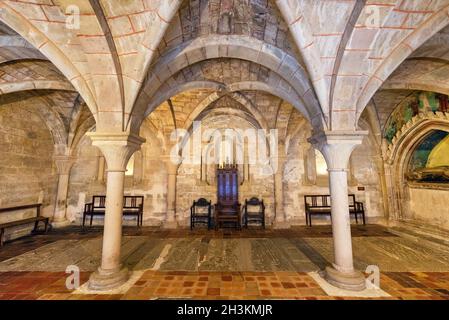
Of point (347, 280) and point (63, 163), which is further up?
point (63, 163)

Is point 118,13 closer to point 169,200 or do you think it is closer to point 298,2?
point 298,2

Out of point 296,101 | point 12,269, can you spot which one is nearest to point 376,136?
point 296,101

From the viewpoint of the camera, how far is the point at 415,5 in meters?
2.24

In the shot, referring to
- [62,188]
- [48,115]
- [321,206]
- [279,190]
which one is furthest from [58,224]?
[321,206]

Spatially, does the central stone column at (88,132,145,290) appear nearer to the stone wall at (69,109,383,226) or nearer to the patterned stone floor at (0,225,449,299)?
the patterned stone floor at (0,225,449,299)

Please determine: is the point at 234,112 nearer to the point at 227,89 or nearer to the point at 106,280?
the point at 227,89

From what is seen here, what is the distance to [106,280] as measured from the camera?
2.53 meters

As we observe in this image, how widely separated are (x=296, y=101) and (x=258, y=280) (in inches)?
121

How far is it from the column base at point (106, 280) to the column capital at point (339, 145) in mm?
3389

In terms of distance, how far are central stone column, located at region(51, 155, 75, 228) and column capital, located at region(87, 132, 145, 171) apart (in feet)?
16.2

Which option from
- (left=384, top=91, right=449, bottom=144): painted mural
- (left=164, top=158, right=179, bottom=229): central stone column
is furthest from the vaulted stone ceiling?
(left=164, top=158, right=179, bottom=229): central stone column

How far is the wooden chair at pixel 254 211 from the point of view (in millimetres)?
6043

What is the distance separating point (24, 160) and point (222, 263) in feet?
20.6

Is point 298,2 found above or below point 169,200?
above
